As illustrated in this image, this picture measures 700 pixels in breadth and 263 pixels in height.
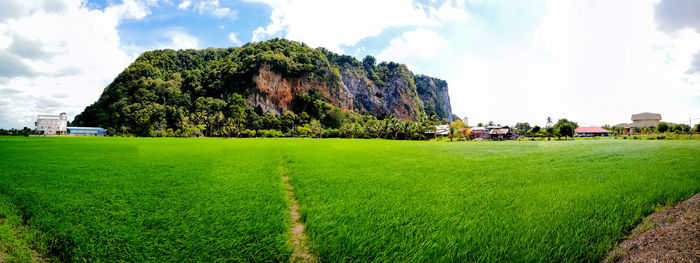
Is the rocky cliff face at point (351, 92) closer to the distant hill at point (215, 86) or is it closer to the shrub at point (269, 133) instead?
the distant hill at point (215, 86)

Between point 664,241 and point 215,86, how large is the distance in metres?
131

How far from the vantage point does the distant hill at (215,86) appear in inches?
3639

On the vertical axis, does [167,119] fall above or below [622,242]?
above

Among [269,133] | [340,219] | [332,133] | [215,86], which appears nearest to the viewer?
[340,219]

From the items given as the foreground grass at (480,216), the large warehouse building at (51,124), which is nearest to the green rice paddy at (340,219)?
the foreground grass at (480,216)

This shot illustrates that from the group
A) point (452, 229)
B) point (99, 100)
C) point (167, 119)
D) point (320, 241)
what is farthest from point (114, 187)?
point (99, 100)

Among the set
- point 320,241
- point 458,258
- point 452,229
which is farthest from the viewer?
point 452,229

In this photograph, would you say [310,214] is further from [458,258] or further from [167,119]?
[167,119]

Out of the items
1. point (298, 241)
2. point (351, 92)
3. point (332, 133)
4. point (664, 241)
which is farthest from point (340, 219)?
point (351, 92)

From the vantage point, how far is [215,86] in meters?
113

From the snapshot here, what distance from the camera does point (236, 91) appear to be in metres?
112

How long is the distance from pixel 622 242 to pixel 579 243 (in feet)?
2.77

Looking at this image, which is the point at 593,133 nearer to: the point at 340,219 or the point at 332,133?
the point at 332,133

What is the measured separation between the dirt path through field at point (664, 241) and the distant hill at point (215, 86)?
101682 millimetres
